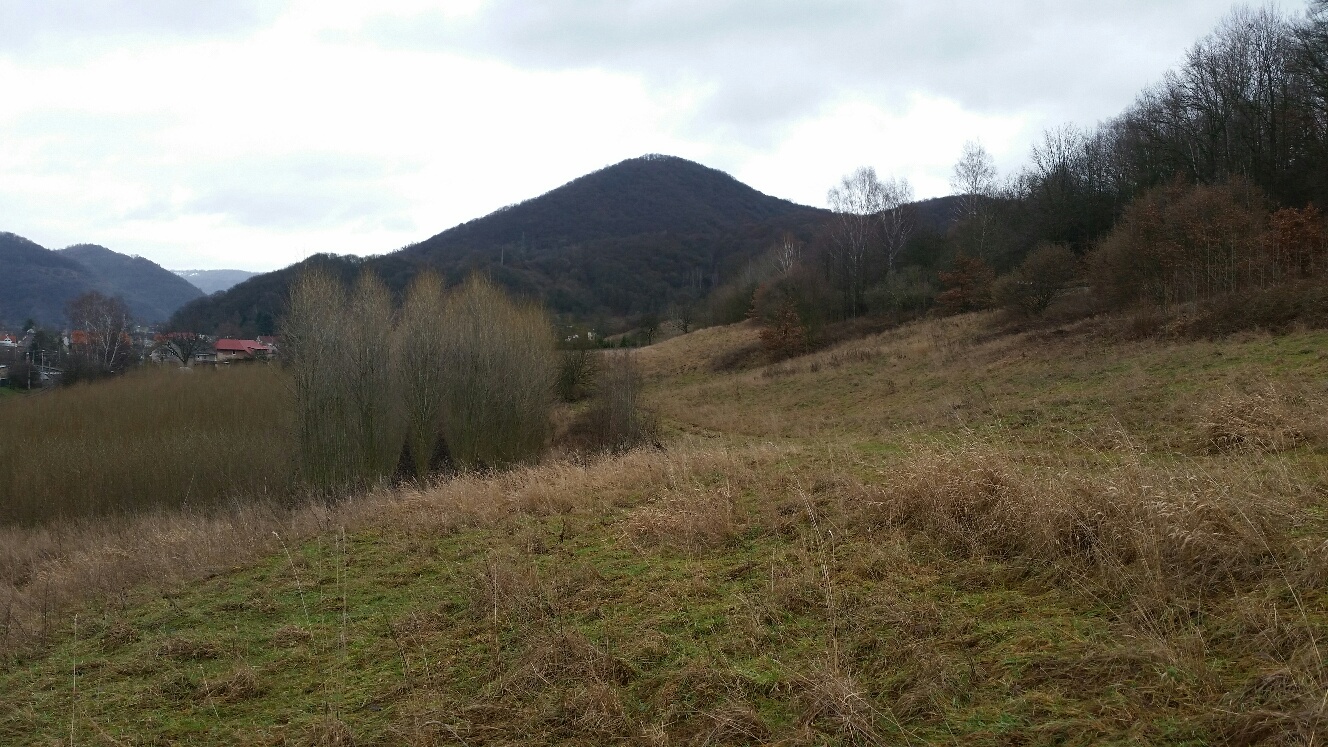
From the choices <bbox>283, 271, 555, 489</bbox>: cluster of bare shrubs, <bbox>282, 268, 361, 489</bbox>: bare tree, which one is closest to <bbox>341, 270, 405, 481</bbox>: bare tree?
<bbox>283, 271, 555, 489</bbox>: cluster of bare shrubs

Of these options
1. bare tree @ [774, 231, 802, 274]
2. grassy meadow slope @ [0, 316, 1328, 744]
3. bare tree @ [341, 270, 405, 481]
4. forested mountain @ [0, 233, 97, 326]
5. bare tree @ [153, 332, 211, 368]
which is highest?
forested mountain @ [0, 233, 97, 326]

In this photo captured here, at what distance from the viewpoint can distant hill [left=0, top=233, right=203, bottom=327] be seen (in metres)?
49.6

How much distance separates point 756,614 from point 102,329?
3933cm

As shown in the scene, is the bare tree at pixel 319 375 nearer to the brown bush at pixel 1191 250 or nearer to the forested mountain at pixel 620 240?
the brown bush at pixel 1191 250

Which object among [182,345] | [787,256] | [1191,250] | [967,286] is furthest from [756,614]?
[787,256]

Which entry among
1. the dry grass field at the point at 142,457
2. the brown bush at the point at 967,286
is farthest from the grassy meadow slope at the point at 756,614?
the brown bush at the point at 967,286

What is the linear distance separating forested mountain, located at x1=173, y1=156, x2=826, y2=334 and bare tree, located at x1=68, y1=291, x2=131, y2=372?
423 cm

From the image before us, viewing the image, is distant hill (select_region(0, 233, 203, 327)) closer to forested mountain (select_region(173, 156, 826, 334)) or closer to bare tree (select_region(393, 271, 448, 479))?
forested mountain (select_region(173, 156, 826, 334))

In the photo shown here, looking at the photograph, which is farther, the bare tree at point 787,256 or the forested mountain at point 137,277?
the forested mountain at point 137,277

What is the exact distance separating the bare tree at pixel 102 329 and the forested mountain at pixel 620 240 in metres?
4.23

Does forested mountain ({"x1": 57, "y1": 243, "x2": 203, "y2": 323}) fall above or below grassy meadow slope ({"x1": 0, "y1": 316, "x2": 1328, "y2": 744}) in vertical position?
above

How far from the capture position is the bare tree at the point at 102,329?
3109 centimetres

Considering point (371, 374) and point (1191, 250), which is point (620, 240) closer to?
point (1191, 250)

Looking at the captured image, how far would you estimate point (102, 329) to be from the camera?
113ft
